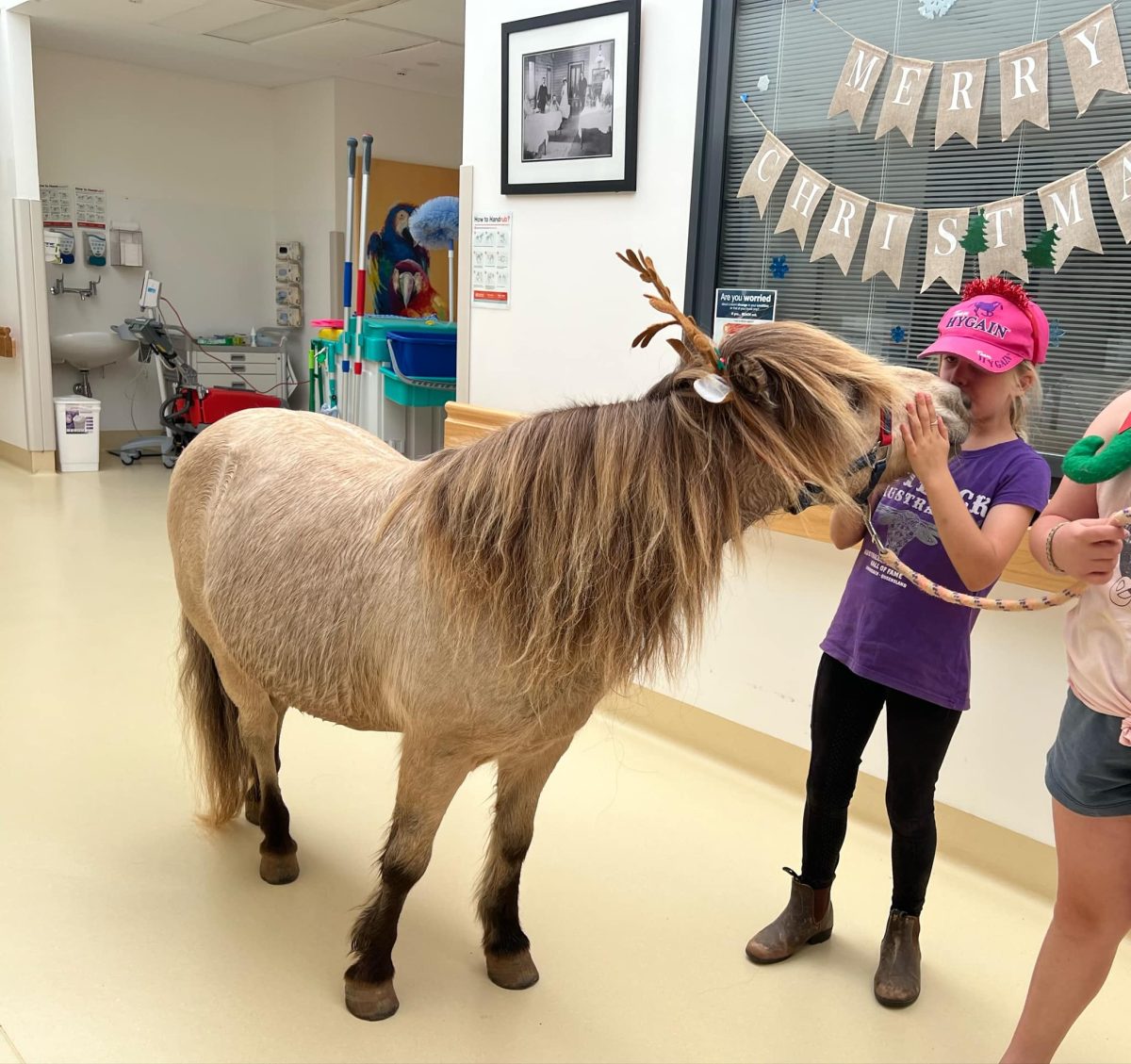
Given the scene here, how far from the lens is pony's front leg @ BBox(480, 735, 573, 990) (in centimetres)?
192

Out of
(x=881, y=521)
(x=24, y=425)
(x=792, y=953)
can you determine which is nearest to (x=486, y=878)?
(x=792, y=953)

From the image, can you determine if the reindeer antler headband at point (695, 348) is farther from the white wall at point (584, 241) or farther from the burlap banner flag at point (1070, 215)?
the white wall at point (584, 241)

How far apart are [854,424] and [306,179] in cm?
763

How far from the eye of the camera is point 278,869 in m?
2.26

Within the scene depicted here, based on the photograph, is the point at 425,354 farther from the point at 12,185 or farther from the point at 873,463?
the point at 12,185

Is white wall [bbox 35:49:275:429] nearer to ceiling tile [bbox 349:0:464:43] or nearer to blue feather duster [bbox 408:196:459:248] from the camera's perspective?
ceiling tile [bbox 349:0:464:43]

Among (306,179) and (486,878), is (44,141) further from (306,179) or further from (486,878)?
(486,878)

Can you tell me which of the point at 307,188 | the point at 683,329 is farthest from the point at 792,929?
the point at 307,188

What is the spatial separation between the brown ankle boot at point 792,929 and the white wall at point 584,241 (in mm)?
1578

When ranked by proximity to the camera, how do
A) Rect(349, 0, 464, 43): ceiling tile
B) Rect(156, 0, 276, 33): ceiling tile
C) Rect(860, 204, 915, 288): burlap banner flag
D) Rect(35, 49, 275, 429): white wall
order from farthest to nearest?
Rect(35, 49, 275, 429): white wall < Rect(156, 0, 276, 33): ceiling tile < Rect(349, 0, 464, 43): ceiling tile < Rect(860, 204, 915, 288): burlap banner flag

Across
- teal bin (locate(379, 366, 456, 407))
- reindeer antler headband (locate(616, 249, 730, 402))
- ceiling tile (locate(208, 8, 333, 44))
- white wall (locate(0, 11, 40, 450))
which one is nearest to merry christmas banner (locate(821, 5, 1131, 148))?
reindeer antler headband (locate(616, 249, 730, 402))

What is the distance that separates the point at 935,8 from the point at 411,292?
20.2 ft

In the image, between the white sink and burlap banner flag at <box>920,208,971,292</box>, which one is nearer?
burlap banner flag at <box>920,208,971,292</box>

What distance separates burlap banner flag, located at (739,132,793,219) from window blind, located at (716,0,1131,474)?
0.02m
